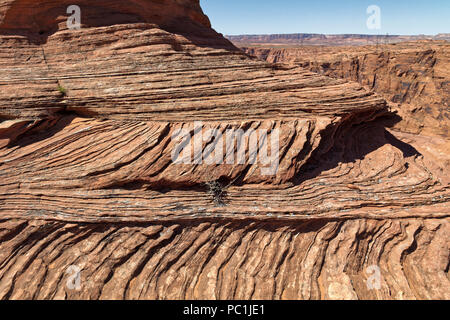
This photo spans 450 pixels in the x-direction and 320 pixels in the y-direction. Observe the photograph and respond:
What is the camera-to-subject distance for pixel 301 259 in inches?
321

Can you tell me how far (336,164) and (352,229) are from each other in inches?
102

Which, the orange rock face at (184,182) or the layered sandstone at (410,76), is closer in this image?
the orange rock face at (184,182)

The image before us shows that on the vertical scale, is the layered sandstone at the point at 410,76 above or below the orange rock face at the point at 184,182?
above

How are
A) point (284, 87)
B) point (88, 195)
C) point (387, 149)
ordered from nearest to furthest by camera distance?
point (88, 195), point (284, 87), point (387, 149)

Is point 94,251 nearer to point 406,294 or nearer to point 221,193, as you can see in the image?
point 221,193

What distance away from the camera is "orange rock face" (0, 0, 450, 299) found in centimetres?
734

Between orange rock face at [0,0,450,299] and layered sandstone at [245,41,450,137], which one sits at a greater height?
layered sandstone at [245,41,450,137]

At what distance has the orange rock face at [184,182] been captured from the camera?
7340 millimetres

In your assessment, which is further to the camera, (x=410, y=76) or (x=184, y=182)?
(x=410, y=76)

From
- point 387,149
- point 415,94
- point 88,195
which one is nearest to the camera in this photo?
point 88,195

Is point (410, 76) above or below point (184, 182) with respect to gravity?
above

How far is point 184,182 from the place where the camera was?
8359 millimetres

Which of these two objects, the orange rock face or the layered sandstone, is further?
the layered sandstone
